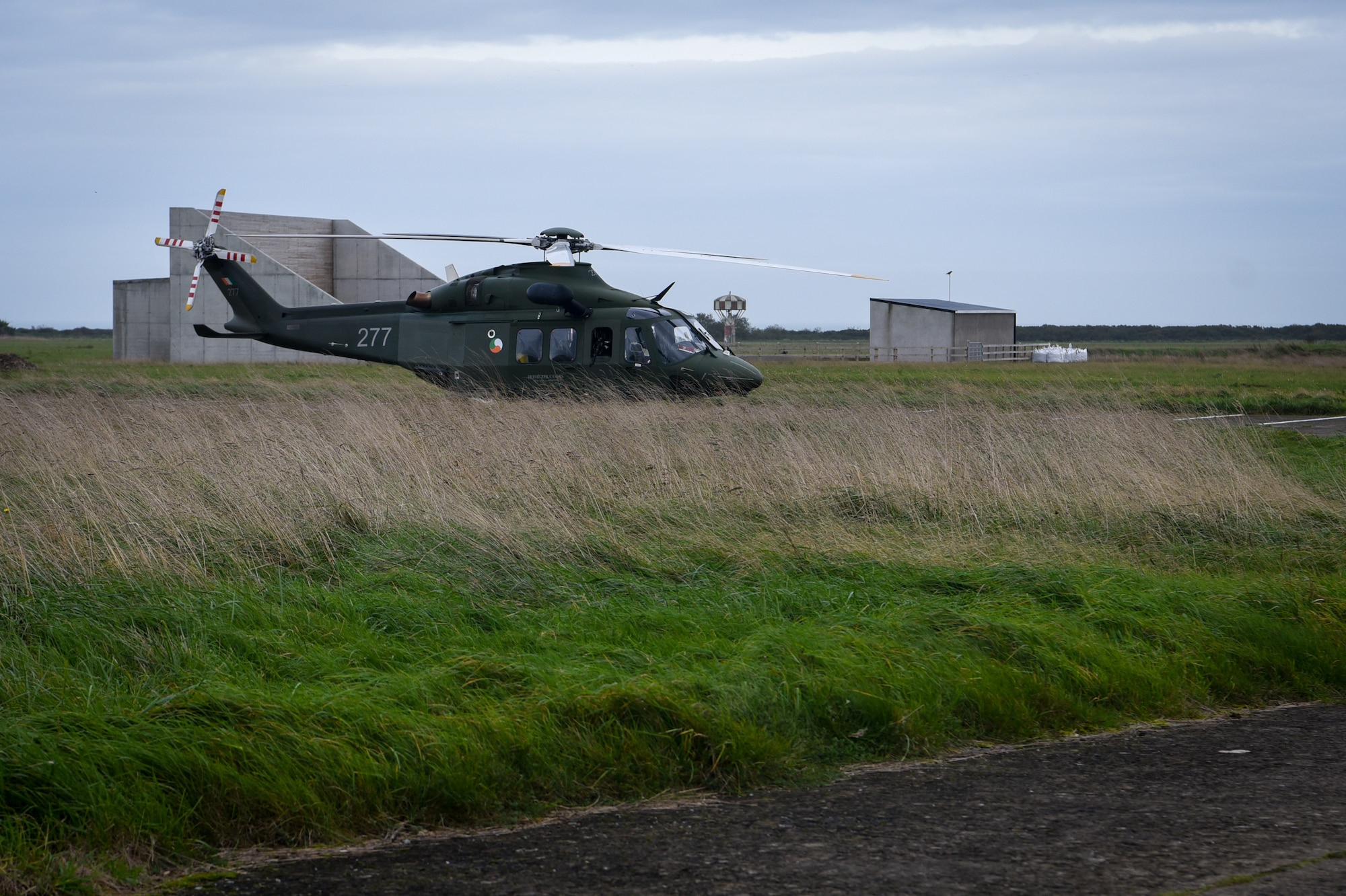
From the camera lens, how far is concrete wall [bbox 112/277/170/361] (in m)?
54.5

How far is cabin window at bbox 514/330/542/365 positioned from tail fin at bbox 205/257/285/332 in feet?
19.8

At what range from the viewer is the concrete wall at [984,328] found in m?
60.6

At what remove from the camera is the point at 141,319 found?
55.5 meters

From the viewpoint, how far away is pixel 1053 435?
11.0 meters

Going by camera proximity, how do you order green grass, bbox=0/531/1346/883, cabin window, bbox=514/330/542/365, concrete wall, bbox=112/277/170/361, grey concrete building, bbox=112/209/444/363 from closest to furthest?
1. green grass, bbox=0/531/1346/883
2. cabin window, bbox=514/330/542/365
3. grey concrete building, bbox=112/209/444/363
4. concrete wall, bbox=112/277/170/361

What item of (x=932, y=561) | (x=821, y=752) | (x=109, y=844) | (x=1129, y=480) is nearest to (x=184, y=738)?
(x=109, y=844)

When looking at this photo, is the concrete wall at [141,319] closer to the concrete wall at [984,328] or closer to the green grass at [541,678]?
the concrete wall at [984,328]

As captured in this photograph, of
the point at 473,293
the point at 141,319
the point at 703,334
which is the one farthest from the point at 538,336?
the point at 141,319

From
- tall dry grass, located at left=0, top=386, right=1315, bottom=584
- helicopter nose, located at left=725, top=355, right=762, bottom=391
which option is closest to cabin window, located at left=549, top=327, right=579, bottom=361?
helicopter nose, located at left=725, top=355, right=762, bottom=391

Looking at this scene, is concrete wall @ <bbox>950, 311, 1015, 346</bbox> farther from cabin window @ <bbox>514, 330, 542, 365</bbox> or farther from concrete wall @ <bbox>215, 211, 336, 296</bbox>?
cabin window @ <bbox>514, 330, 542, 365</bbox>

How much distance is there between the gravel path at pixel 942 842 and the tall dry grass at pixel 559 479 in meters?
2.93

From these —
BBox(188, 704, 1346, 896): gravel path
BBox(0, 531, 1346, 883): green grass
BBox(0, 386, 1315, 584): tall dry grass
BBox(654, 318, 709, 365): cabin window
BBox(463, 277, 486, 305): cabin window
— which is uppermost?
BBox(463, 277, 486, 305): cabin window

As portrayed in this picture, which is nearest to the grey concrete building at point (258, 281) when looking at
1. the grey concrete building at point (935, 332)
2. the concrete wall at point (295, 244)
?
the concrete wall at point (295, 244)

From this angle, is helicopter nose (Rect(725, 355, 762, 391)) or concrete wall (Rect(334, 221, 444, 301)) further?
concrete wall (Rect(334, 221, 444, 301))
